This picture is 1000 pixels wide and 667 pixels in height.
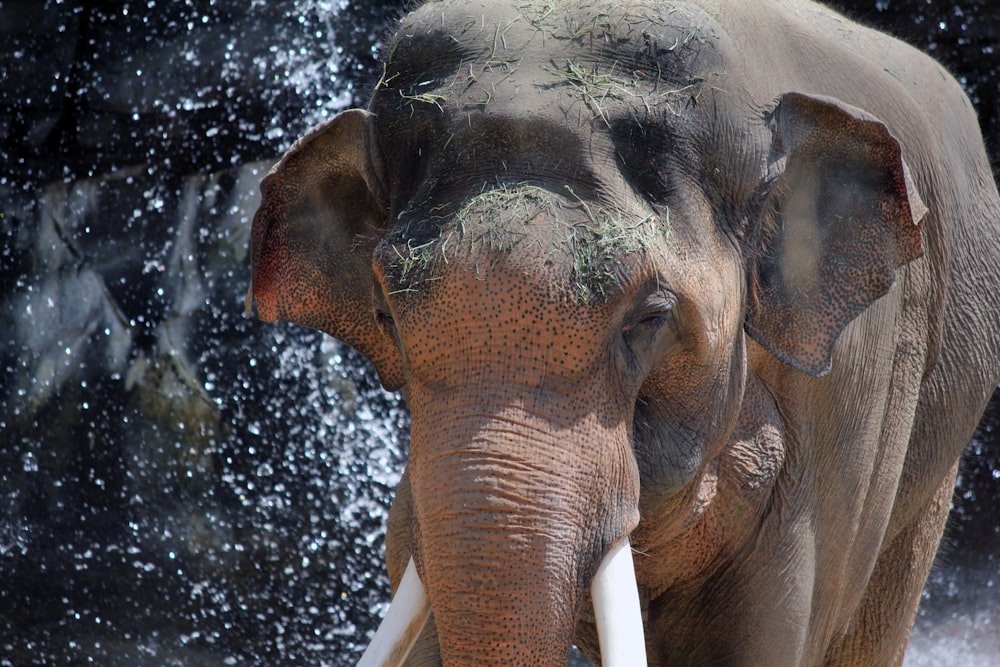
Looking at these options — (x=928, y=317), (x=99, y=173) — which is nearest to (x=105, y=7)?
(x=99, y=173)

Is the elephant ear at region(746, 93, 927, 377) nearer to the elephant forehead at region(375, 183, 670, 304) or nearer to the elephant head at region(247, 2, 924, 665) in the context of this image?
the elephant head at region(247, 2, 924, 665)

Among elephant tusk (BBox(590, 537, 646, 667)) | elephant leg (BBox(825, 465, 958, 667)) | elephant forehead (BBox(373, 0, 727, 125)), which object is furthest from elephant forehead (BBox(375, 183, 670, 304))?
elephant leg (BBox(825, 465, 958, 667))

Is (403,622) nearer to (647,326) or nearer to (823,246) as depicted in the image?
(647,326)

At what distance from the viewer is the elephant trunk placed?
182cm

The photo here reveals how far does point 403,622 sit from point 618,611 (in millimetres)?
316

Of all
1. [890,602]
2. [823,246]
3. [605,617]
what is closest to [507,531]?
[605,617]

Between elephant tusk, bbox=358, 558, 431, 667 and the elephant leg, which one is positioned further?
the elephant leg

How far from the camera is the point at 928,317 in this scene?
295 cm

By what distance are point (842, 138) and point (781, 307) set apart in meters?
0.29

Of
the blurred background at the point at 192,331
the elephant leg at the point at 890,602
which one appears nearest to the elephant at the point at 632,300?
the elephant leg at the point at 890,602

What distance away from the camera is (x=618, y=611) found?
190cm

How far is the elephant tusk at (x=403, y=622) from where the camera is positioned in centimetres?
198

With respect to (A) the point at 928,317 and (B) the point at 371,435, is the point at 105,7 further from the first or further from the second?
(A) the point at 928,317

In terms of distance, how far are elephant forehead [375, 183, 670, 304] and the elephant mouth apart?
37 centimetres
